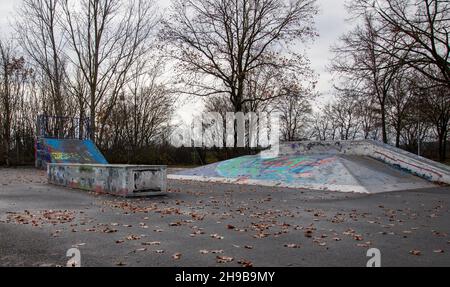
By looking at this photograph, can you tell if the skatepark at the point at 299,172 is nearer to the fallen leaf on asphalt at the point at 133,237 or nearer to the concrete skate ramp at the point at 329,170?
the concrete skate ramp at the point at 329,170

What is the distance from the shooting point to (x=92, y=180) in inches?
544

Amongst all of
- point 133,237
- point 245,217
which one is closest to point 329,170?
point 245,217

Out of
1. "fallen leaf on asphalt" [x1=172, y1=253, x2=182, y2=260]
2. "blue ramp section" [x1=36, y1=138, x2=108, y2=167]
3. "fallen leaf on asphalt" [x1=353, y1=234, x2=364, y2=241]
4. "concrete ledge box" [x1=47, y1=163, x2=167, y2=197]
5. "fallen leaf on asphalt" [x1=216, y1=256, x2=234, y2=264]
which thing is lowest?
"fallen leaf on asphalt" [x1=353, y1=234, x2=364, y2=241]

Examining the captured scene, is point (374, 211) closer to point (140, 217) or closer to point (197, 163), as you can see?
point (140, 217)

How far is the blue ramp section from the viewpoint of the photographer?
953 inches

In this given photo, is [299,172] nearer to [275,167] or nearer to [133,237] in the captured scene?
[275,167]

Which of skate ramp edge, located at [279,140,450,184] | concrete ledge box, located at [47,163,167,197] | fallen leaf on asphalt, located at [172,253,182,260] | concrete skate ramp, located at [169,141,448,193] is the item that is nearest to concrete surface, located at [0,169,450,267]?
fallen leaf on asphalt, located at [172,253,182,260]

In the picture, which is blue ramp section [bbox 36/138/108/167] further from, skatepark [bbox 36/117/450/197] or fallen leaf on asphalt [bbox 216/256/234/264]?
fallen leaf on asphalt [bbox 216/256/234/264]

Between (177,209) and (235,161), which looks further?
(235,161)

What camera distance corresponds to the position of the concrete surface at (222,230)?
520cm

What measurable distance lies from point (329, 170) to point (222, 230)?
1026 centimetres

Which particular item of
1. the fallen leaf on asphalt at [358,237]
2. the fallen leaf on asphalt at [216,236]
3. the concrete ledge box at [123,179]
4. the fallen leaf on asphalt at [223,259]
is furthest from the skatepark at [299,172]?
the fallen leaf on asphalt at [223,259]

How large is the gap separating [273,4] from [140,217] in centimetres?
2377
